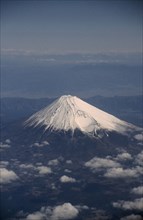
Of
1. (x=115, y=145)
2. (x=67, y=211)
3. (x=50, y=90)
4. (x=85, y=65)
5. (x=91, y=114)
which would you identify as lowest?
(x=67, y=211)

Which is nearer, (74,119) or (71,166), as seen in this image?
(71,166)

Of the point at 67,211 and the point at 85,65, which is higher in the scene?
the point at 85,65

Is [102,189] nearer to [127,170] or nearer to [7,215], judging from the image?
[127,170]

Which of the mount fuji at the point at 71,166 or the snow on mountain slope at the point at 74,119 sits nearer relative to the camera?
the mount fuji at the point at 71,166

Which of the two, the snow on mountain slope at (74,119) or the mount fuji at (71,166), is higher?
the snow on mountain slope at (74,119)

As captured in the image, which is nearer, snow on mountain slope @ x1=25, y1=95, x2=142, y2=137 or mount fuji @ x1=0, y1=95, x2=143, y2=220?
mount fuji @ x1=0, y1=95, x2=143, y2=220

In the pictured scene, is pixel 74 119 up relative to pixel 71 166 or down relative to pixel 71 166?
up

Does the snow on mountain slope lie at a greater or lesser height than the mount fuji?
greater

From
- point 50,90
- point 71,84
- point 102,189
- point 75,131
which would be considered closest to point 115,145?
point 75,131
